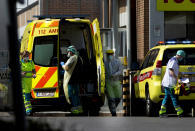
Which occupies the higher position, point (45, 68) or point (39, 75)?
point (45, 68)

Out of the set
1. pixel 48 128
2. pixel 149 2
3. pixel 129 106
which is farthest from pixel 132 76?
pixel 48 128

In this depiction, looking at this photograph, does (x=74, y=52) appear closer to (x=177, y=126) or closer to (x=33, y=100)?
(x=33, y=100)

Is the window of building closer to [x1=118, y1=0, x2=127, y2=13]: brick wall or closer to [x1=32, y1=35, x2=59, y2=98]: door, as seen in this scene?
[x1=118, y1=0, x2=127, y2=13]: brick wall

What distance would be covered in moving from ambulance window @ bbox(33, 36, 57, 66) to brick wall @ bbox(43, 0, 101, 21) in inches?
641

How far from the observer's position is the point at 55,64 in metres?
16.8

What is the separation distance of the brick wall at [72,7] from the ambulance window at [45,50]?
16289mm

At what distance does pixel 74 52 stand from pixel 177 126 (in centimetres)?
400

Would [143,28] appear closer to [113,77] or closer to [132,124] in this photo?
[113,77]

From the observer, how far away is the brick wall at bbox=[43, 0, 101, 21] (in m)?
33.7

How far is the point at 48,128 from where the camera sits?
6.28 meters

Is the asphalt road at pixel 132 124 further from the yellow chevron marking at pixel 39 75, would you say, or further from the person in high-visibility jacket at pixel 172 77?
the yellow chevron marking at pixel 39 75

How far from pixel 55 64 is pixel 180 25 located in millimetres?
7583

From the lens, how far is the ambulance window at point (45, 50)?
16.9 m

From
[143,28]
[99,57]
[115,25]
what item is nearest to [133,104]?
[99,57]
